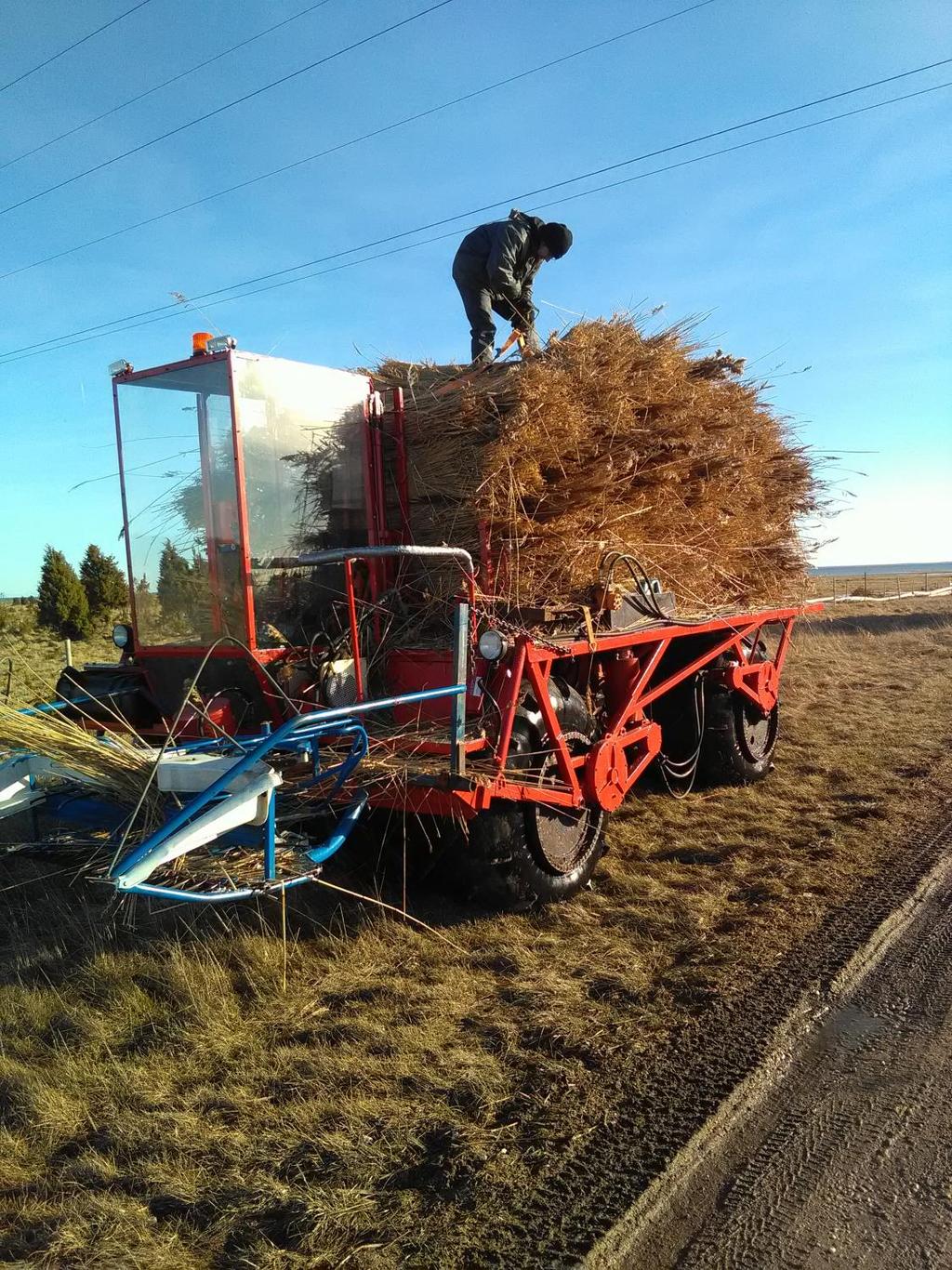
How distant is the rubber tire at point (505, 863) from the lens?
4.47m

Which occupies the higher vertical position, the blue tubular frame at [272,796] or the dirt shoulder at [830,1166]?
the blue tubular frame at [272,796]

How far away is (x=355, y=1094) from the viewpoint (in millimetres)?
3125

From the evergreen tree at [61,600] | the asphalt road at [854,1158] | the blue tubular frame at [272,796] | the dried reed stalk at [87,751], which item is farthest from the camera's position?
the evergreen tree at [61,600]

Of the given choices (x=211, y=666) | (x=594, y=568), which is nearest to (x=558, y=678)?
(x=594, y=568)

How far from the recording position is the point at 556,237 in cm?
669

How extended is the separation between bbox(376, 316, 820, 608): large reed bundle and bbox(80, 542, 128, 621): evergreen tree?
590 inches

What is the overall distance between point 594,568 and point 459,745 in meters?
1.73

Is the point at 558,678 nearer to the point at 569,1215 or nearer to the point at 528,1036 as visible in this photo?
the point at 528,1036

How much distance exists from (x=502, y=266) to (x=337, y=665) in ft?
10.8

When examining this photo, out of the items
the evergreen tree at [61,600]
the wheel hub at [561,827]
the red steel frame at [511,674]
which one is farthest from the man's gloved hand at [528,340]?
the evergreen tree at [61,600]

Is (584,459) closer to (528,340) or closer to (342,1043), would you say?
(528,340)

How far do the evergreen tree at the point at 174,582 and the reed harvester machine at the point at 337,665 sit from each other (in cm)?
1

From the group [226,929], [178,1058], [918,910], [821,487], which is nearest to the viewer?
[178,1058]

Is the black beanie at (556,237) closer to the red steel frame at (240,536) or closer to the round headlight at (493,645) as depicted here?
the red steel frame at (240,536)
